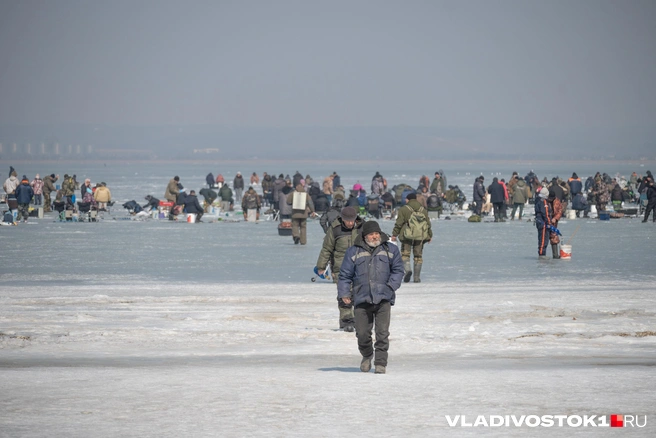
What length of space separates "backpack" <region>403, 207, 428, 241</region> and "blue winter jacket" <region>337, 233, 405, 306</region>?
7.00m

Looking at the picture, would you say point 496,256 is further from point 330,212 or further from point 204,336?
point 204,336

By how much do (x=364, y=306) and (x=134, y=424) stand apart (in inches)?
94.1

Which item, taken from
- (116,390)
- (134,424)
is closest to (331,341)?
(116,390)

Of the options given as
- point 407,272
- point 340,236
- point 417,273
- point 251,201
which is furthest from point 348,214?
point 251,201

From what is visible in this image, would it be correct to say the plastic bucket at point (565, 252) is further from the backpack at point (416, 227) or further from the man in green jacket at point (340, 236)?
the man in green jacket at point (340, 236)

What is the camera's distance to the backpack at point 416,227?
51.0ft

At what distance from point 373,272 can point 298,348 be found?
80.8 inches

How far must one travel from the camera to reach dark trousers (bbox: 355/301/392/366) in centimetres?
851

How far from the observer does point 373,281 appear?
8.42 meters

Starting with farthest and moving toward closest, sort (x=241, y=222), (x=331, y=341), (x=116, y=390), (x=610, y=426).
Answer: (x=241, y=222)
(x=331, y=341)
(x=116, y=390)
(x=610, y=426)

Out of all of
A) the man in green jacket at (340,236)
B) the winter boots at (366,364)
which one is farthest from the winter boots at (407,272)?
the winter boots at (366,364)

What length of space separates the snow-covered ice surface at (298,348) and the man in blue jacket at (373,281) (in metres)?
0.38

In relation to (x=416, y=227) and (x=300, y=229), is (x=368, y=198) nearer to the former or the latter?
(x=300, y=229)

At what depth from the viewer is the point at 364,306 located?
336 inches
